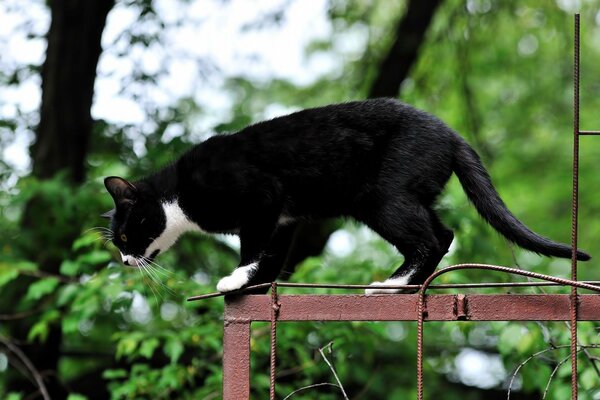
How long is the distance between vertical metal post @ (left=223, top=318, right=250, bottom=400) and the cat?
0.74 ft

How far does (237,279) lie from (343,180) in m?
0.47

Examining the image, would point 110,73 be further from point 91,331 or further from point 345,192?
point 345,192

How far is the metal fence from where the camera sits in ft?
6.69

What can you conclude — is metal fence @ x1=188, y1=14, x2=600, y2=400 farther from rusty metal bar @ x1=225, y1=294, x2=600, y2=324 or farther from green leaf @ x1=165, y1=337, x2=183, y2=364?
green leaf @ x1=165, y1=337, x2=183, y2=364

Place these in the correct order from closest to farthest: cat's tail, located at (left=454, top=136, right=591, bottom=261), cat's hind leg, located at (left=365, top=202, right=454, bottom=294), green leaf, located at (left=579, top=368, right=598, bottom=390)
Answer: cat's tail, located at (left=454, top=136, right=591, bottom=261)
cat's hind leg, located at (left=365, top=202, right=454, bottom=294)
green leaf, located at (left=579, top=368, right=598, bottom=390)

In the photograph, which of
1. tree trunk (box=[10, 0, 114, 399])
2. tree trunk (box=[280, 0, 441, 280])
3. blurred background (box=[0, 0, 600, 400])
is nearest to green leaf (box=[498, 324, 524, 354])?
blurred background (box=[0, 0, 600, 400])

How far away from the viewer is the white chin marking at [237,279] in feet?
7.88

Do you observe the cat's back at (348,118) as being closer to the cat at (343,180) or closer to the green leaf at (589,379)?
the cat at (343,180)

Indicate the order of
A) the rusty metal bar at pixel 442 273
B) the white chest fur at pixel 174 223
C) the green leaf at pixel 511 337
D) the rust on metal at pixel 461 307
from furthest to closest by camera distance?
the green leaf at pixel 511 337, the white chest fur at pixel 174 223, the rust on metal at pixel 461 307, the rusty metal bar at pixel 442 273

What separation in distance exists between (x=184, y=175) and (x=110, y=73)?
107 inches

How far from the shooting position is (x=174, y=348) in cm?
386

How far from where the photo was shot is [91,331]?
22.3ft

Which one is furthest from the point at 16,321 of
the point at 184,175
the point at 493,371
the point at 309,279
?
the point at 493,371

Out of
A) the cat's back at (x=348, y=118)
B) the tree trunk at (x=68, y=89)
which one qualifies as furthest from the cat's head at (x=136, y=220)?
the tree trunk at (x=68, y=89)
